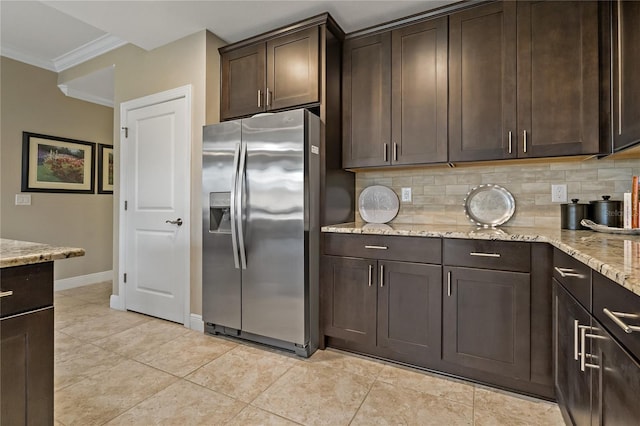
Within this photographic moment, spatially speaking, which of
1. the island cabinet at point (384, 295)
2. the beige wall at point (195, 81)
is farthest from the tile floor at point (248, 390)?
the beige wall at point (195, 81)

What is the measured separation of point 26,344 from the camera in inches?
41.1

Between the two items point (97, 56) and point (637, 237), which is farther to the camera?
point (97, 56)

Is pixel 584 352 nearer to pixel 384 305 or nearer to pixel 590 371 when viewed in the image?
pixel 590 371

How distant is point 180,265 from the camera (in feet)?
9.25

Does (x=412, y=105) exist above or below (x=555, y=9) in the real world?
below

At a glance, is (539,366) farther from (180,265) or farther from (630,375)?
(180,265)

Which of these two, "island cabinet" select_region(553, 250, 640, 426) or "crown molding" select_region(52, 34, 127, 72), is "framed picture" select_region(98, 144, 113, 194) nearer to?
"crown molding" select_region(52, 34, 127, 72)

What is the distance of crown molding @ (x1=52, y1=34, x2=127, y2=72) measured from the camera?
10.6 feet

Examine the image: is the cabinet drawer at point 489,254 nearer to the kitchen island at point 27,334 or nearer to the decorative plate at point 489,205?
the decorative plate at point 489,205

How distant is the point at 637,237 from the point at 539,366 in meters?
0.82

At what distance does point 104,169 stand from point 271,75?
3222mm

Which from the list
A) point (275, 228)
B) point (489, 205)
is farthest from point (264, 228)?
point (489, 205)

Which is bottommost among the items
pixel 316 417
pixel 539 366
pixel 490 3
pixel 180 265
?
pixel 316 417

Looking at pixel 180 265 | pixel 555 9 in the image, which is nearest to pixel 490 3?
pixel 555 9
